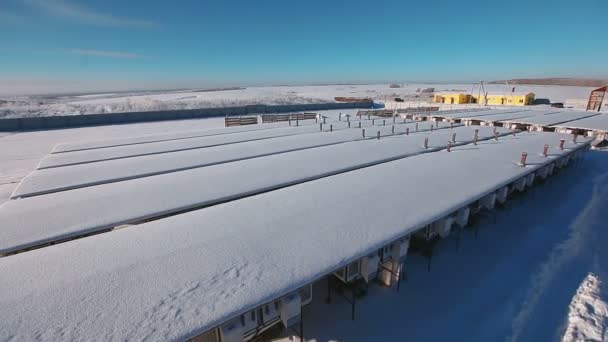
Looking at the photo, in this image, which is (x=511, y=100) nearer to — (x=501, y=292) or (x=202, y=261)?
(x=501, y=292)

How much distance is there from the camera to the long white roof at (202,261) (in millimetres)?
2949

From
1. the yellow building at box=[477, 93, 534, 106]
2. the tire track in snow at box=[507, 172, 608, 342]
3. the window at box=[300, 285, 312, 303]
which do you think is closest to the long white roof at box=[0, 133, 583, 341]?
the window at box=[300, 285, 312, 303]

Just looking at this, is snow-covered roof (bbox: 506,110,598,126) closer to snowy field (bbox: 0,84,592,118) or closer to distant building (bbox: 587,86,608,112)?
distant building (bbox: 587,86,608,112)

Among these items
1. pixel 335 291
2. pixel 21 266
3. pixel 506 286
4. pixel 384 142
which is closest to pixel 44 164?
pixel 21 266

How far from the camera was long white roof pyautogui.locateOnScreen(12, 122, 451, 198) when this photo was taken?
7.56 m

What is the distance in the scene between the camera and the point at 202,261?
155 inches

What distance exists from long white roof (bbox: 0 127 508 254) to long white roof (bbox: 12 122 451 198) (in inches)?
29.3

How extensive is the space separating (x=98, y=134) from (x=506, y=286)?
28.3m

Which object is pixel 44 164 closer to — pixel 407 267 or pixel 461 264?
pixel 407 267

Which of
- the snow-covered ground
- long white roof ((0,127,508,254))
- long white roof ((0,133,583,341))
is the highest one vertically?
long white roof ((0,127,508,254))

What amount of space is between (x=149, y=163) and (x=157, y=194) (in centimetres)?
363

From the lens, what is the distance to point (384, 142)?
12.6m

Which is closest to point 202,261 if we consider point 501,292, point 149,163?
point 501,292

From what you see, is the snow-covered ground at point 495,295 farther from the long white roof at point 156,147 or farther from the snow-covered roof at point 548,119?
the snow-covered roof at point 548,119
